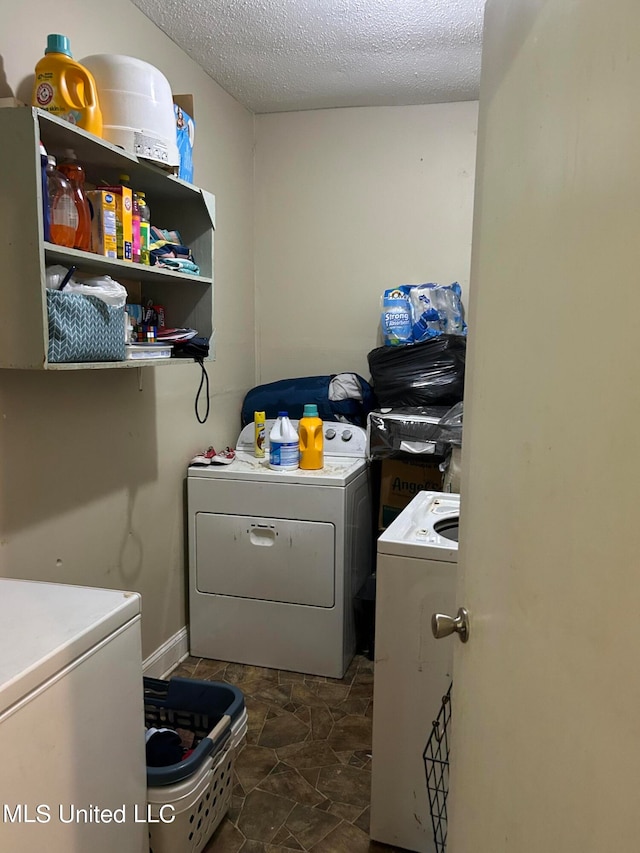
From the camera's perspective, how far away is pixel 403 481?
2.80m

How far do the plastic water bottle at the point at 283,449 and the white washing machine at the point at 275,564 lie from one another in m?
0.06

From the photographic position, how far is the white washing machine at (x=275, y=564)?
8.05ft

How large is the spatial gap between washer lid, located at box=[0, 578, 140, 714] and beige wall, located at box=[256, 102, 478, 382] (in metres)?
2.14

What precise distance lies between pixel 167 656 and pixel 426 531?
4.64 ft

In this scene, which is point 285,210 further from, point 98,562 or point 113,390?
point 98,562

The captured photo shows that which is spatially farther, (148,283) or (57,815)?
(148,283)

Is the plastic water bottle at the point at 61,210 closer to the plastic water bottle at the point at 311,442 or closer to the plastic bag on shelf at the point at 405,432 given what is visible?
the plastic water bottle at the point at 311,442

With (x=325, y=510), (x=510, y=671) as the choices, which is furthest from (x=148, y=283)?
(x=510, y=671)

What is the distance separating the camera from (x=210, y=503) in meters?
2.56

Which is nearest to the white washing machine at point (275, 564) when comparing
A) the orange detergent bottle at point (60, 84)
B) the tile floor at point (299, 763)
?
the tile floor at point (299, 763)

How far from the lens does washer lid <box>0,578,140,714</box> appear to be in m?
0.95

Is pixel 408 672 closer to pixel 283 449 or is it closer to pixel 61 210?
pixel 283 449

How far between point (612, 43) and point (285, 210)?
285 cm

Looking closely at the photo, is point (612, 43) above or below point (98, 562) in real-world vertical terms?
→ above
